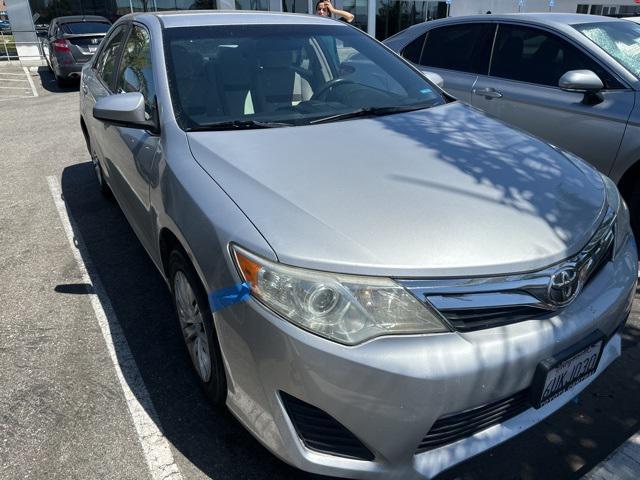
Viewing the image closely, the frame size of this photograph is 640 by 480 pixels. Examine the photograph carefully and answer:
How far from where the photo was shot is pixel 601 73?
3873 millimetres

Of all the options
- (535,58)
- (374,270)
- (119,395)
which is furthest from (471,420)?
(535,58)

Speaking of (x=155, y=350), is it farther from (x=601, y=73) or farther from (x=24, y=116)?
(x=24, y=116)

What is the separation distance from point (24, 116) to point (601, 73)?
921 centimetres

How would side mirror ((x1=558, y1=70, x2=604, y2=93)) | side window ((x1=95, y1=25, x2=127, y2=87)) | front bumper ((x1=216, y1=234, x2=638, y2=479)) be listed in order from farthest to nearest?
side window ((x1=95, y1=25, x2=127, y2=87)) → side mirror ((x1=558, y1=70, x2=604, y2=93)) → front bumper ((x1=216, y1=234, x2=638, y2=479))

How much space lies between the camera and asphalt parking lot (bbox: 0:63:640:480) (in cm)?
216

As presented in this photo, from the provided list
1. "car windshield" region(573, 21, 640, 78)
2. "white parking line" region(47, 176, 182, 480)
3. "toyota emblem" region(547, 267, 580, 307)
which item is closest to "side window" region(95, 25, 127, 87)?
"white parking line" region(47, 176, 182, 480)

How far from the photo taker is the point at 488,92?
4.52 m

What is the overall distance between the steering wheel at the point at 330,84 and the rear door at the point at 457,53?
6.24 feet

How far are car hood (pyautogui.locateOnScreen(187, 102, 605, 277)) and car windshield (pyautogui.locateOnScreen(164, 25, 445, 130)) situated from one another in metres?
0.21

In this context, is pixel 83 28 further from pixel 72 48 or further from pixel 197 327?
pixel 197 327

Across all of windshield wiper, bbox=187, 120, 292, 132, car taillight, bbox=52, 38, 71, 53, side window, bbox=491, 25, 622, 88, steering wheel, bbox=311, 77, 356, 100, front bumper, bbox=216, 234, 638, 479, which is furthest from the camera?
car taillight, bbox=52, 38, 71, 53

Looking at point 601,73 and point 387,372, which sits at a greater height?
point 601,73

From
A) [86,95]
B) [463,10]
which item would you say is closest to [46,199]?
[86,95]

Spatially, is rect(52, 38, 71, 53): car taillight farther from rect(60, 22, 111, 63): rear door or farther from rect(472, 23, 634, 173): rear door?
rect(472, 23, 634, 173): rear door
